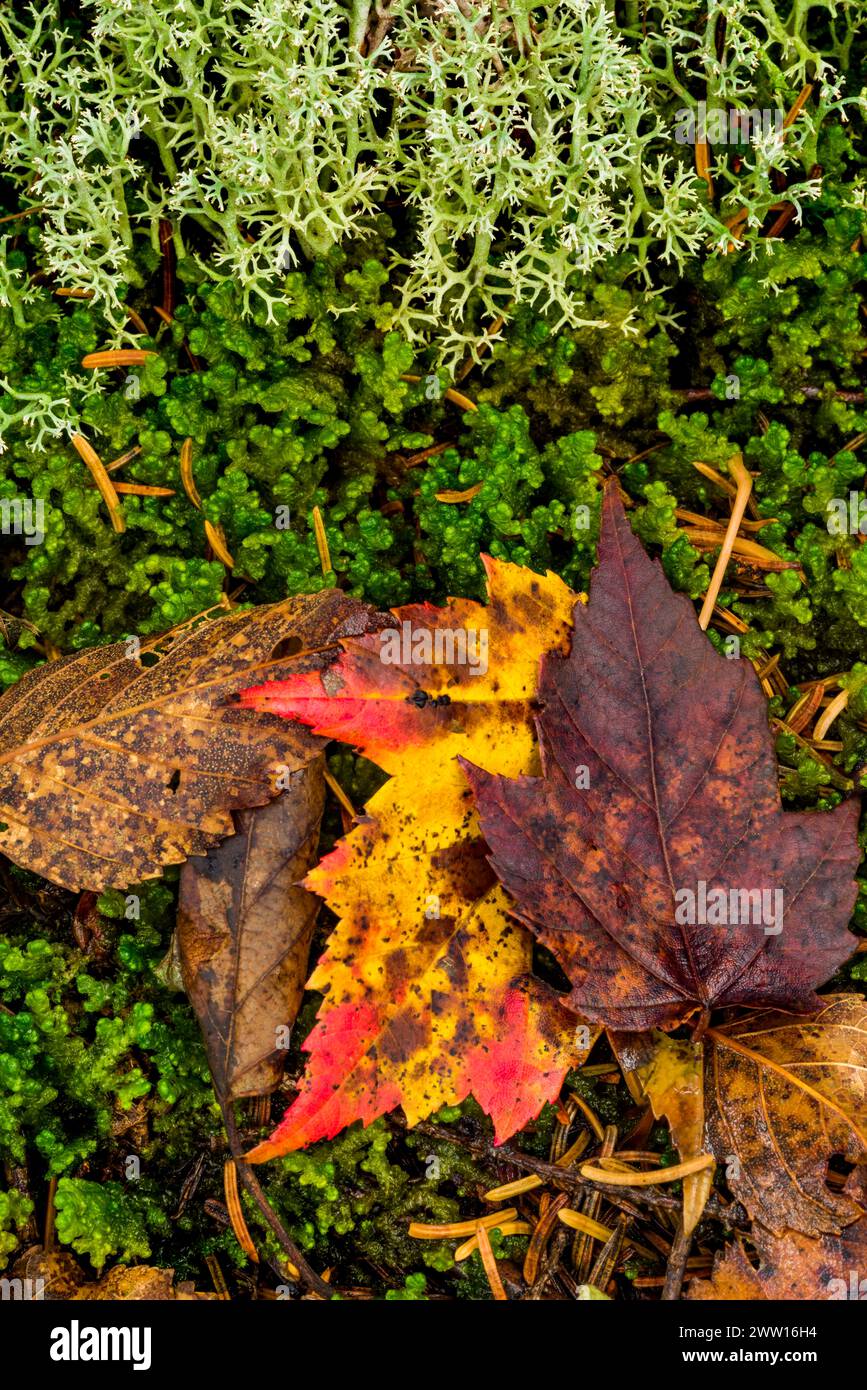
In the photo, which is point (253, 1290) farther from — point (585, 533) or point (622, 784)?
point (585, 533)

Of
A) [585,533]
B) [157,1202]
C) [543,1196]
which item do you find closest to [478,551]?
[585,533]

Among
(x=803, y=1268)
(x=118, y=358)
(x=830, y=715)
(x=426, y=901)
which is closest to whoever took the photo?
(x=803, y=1268)

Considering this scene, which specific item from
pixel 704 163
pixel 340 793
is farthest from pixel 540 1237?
pixel 704 163

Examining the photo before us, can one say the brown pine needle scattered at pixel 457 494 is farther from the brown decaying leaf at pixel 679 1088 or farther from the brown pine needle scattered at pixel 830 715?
the brown decaying leaf at pixel 679 1088

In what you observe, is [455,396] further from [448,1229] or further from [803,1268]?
[803,1268]

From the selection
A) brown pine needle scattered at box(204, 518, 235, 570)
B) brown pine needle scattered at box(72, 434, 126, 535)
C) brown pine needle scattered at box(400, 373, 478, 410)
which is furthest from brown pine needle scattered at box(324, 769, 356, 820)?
brown pine needle scattered at box(400, 373, 478, 410)

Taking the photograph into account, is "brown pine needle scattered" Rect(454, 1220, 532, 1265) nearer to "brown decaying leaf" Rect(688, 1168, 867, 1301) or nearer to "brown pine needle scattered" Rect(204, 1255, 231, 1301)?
"brown decaying leaf" Rect(688, 1168, 867, 1301)
